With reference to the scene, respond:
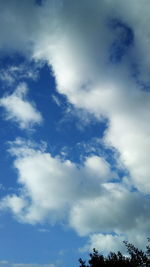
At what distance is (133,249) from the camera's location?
4319cm

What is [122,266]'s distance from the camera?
4144 cm

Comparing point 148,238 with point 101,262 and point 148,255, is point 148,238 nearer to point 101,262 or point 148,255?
point 148,255

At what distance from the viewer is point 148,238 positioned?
44375 millimetres

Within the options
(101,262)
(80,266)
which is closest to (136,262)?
(101,262)

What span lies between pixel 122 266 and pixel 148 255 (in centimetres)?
404

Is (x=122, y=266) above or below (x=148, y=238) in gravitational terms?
below

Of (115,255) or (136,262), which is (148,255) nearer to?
(136,262)

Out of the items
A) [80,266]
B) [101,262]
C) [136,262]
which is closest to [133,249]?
[136,262]

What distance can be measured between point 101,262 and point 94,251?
2039 mm

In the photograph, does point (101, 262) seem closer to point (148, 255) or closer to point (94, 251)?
point (94, 251)

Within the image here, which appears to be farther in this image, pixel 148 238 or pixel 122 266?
pixel 148 238

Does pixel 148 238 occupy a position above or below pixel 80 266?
above

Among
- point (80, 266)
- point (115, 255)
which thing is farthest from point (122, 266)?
point (80, 266)

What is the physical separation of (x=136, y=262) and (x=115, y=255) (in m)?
3.16
